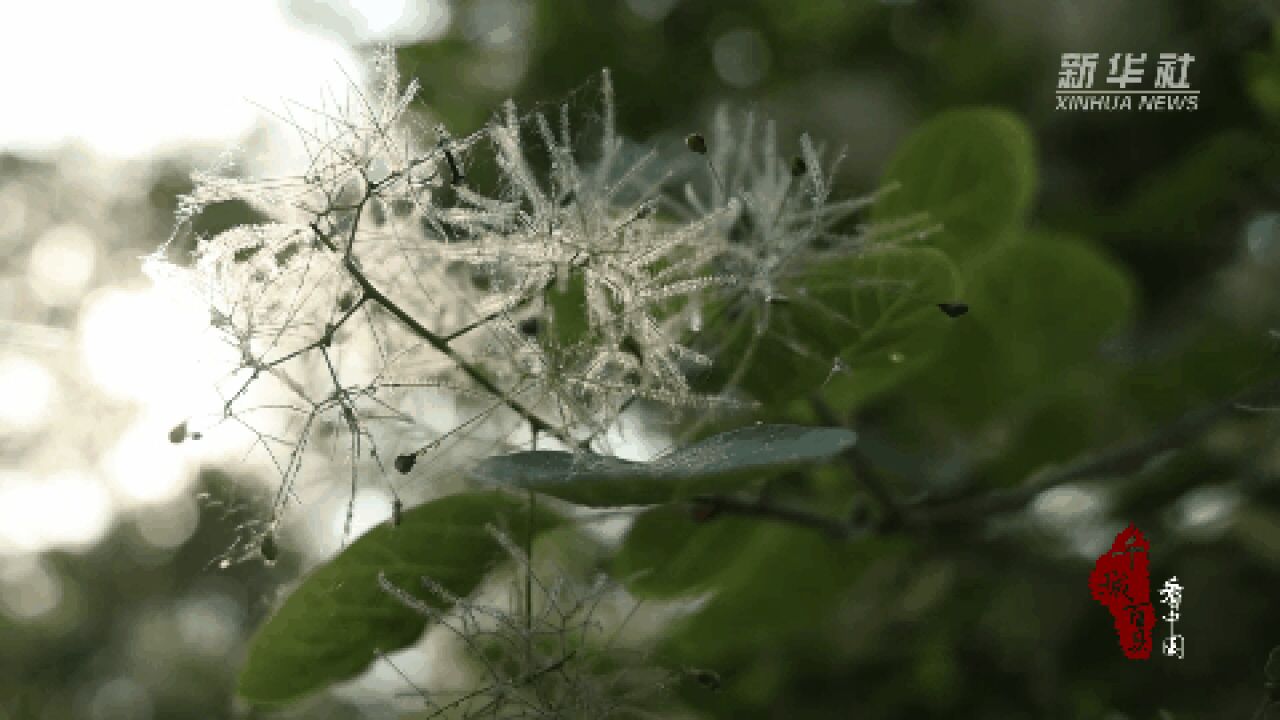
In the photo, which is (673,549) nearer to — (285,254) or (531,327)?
(531,327)

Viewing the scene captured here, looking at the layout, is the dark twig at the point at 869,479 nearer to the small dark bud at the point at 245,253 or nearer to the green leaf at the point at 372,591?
the green leaf at the point at 372,591

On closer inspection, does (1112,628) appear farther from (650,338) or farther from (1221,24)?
(650,338)

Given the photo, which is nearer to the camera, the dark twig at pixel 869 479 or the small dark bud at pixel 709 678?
the small dark bud at pixel 709 678

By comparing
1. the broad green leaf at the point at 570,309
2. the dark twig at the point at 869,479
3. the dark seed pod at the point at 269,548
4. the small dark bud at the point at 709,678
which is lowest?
the small dark bud at the point at 709,678

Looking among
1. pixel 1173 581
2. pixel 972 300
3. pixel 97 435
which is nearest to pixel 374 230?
pixel 972 300

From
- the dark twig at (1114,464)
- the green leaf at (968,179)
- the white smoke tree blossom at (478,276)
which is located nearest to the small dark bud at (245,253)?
the white smoke tree blossom at (478,276)

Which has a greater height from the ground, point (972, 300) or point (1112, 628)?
point (972, 300)
